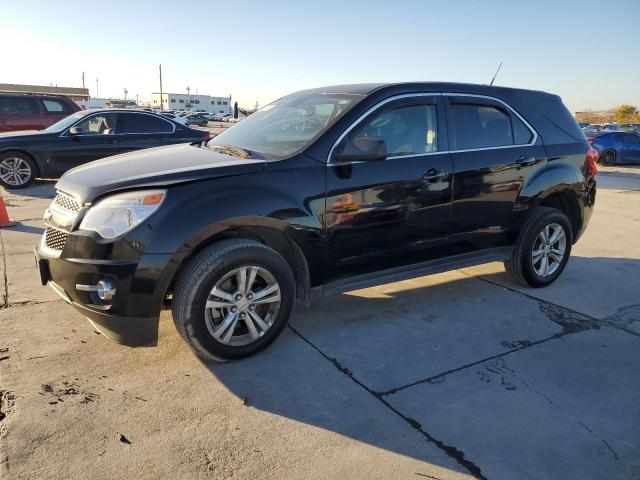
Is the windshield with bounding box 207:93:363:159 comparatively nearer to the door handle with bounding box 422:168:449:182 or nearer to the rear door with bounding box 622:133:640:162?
the door handle with bounding box 422:168:449:182

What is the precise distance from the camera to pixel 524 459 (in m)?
2.41

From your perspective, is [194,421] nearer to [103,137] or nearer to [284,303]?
[284,303]

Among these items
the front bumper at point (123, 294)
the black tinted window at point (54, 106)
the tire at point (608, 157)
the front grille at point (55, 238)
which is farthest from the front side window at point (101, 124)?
the tire at point (608, 157)

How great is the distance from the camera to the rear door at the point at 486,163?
4.05 m

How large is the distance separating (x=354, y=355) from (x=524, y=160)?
246cm

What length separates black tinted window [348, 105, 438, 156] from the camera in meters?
3.66


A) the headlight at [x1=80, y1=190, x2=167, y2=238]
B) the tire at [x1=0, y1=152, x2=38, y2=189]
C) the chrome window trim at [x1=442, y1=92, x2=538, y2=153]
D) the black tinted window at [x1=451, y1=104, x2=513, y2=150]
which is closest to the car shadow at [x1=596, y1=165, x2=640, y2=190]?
the chrome window trim at [x1=442, y1=92, x2=538, y2=153]

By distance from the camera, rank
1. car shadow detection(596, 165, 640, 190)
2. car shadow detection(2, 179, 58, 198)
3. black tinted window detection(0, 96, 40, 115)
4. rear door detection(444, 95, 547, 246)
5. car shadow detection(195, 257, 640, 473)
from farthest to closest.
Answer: car shadow detection(596, 165, 640, 190), black tinted window detection(0, 96, 40, 115), car shadow detection(2, 179, 58, 198), rear door detection(444, 95, 547, 246), car shadow detection(195, 257, 640, 473)

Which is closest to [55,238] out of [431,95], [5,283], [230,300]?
[230,300]

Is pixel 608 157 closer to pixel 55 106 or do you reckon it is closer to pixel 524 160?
pixel 524 160

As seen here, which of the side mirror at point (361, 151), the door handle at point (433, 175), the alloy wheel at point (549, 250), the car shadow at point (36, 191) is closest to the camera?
the side mirror at point (361, 151)

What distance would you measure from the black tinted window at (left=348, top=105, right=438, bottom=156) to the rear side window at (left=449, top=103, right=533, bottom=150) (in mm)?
241

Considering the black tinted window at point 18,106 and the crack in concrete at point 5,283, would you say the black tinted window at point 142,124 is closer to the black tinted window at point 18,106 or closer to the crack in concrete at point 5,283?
the black tinted window at point 18,106

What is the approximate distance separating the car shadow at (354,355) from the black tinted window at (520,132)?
1.45m
